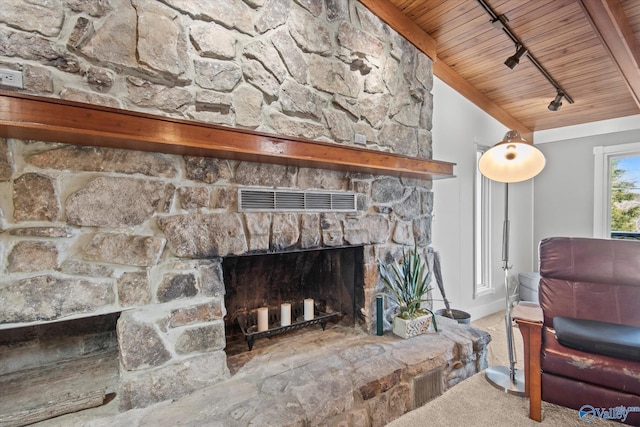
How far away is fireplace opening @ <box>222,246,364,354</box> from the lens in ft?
7.04

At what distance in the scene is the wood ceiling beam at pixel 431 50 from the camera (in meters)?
2.27

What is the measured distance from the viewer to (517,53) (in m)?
2.45

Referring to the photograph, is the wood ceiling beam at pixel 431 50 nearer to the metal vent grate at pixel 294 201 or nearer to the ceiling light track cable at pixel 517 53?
the ceiling light track cable at pixel 517 53

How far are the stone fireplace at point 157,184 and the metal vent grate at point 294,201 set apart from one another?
0.05 m

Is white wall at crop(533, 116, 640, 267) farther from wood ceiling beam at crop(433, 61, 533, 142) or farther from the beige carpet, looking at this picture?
the beige carpet

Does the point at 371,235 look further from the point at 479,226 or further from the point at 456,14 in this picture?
the point at 479,226

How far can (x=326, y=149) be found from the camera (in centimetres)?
176

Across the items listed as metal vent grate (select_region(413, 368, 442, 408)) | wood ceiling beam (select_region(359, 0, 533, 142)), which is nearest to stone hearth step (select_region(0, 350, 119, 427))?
metal vent grate (select_region(413, 368, 442, 408))

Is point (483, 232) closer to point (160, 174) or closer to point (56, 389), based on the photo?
point (160, 174)

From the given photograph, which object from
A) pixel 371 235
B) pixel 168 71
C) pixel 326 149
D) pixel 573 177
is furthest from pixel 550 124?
pixel 168 71

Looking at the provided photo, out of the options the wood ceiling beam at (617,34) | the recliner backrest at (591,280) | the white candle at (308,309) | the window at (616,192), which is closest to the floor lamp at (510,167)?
the recliner backrest at (591,280)

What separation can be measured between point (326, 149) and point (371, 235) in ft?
2.50

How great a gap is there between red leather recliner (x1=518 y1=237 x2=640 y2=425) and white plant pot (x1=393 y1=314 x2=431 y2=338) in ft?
2.05

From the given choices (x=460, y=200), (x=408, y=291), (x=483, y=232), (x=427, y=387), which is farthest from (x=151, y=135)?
(x=483, y=232)
